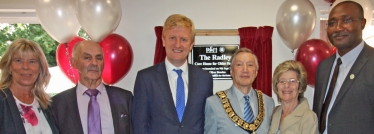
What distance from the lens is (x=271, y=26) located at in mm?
4023

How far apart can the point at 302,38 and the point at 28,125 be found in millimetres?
2548

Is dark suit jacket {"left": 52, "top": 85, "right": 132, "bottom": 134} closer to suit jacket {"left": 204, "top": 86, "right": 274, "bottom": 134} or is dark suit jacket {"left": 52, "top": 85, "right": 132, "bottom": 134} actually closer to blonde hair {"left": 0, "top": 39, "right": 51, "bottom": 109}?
blonde hair {"left": 0, "top": 39, "right": 51, "bottom": 109}

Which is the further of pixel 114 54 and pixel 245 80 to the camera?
pixel 114 54

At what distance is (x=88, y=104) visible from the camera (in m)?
2.45

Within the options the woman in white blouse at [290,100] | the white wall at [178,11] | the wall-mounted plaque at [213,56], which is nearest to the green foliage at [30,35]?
the white wall at [178,11]

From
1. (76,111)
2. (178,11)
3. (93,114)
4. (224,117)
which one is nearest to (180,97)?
(224,117)

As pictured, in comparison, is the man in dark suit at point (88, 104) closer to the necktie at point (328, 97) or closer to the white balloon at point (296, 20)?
the necktie at point (328, 97)

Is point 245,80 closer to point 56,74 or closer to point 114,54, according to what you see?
point 114,54

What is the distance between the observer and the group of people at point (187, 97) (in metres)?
2.24

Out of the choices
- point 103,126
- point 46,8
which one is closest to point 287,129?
point 103,126

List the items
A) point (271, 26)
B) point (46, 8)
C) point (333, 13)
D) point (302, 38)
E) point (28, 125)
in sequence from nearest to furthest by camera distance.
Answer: point (28, 125) < point (333, 13) < point (46, 8) < point (302, 38) < point (271, 26)

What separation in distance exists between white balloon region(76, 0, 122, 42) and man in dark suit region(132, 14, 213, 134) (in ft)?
2.82

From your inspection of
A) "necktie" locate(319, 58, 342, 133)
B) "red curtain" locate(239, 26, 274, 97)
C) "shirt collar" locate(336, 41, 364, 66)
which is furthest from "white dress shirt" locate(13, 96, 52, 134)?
"red curtain" locate(239, 26, 274, 97)

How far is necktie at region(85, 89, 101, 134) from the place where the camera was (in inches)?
93.4
